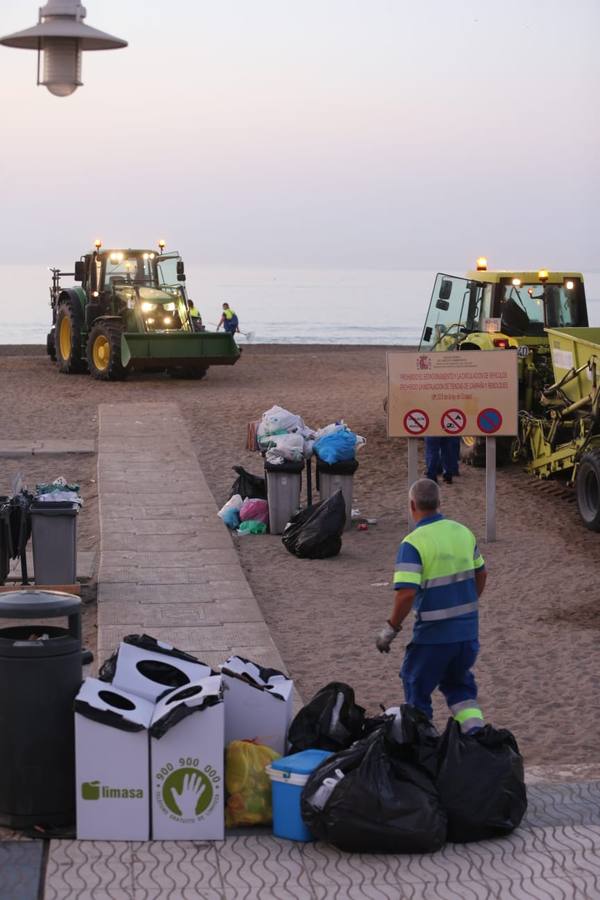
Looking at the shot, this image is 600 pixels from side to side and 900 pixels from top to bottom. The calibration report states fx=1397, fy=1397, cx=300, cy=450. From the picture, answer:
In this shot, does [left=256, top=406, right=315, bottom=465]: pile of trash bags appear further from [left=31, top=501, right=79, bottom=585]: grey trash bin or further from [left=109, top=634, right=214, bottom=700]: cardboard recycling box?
[left=109, top=634, right=214, bottom=700]: cardboard recycling box

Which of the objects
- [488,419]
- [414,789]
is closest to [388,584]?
[488,419]

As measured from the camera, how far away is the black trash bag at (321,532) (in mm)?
12344

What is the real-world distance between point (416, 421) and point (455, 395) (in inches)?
17.4

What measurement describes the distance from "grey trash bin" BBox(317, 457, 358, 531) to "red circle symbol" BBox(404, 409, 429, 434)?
653 mm

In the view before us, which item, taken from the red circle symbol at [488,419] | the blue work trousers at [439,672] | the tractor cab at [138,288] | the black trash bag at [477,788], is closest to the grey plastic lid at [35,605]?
the blue work trousers at [439,672]

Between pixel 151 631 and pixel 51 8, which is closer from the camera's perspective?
pixel 51 8

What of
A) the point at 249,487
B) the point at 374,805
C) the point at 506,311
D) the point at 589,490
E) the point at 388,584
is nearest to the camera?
the point at 374,805

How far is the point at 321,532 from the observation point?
40.4 feet

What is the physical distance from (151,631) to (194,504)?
503 centimetres

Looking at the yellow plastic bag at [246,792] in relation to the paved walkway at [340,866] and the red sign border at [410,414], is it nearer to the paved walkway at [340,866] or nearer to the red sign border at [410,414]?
the paved walkway at [340,866]

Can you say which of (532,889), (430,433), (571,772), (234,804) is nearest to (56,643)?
(234,804)

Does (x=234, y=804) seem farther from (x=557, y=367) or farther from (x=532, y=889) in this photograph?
(x=557, y=367)

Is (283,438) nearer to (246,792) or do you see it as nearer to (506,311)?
(506,311)

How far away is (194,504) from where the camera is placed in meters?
14.5
